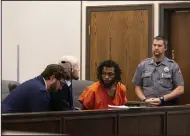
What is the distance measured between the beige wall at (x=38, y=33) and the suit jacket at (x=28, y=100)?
3.13 metres

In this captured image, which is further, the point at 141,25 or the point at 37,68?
the point at 37,68

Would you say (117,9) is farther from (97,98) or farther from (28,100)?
(28,100)

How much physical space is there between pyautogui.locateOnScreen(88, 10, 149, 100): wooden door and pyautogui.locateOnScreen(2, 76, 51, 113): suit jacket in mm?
2999

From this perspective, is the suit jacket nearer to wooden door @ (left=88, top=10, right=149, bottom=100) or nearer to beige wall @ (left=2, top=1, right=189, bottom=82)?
wooden door @ (left=88, top=10, right=149, bottom=100)

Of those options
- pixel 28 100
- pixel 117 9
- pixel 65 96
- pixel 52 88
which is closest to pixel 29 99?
pixel 28 100

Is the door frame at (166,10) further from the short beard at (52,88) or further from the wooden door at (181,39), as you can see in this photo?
the short beard at (52,88)

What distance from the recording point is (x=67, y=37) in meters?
6.80

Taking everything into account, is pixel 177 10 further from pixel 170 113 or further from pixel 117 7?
pixel 170 113

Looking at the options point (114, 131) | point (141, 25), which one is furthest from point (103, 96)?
point (141, 25)

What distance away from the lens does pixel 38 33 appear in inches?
272

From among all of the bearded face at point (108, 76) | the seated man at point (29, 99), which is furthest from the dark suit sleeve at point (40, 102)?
the bearded face at point (108, 76)

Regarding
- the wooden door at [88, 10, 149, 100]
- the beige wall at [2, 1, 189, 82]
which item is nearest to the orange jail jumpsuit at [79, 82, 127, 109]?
the wooden door at [88, 10, 149, 100]

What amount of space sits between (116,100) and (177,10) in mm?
2593

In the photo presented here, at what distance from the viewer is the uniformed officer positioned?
5.22 metres
